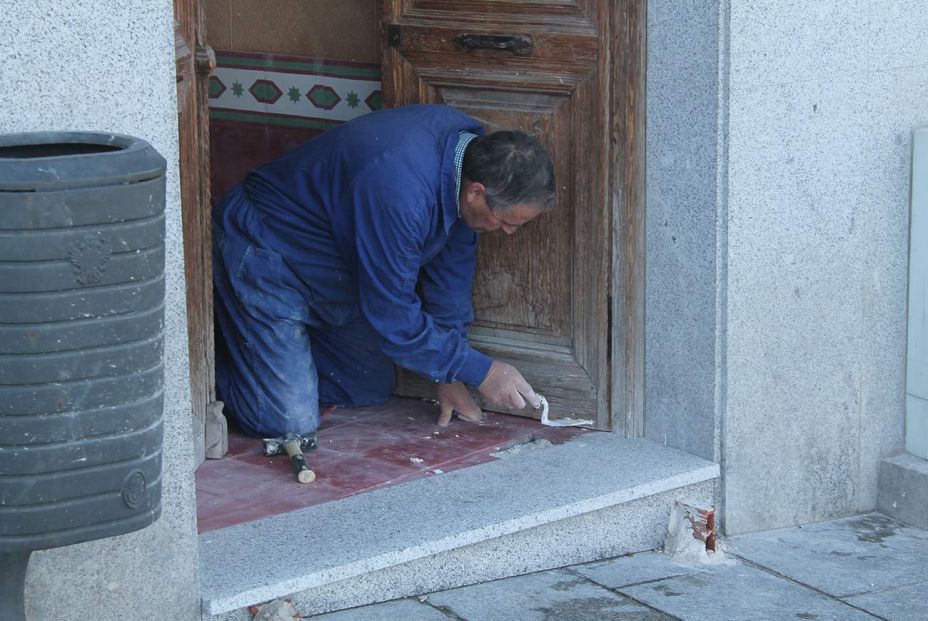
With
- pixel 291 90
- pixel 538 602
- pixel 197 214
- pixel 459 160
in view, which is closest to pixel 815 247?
pixel 459 160

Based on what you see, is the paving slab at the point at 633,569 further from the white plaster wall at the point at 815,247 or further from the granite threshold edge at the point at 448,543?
the white plaster wall at the point at 815,247

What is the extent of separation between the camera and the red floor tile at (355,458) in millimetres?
3771

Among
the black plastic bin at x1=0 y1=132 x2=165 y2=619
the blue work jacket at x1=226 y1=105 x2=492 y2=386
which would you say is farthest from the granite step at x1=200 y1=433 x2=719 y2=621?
the black plastic bin at x1=0 y1=132 x2=165 y2=619

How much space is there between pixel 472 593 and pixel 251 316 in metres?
1.39

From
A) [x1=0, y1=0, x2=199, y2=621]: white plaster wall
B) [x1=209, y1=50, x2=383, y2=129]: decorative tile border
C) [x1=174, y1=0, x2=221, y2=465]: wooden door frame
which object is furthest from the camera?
[x1=209, y1=50, x2=383, y2=129]: decorative tile border

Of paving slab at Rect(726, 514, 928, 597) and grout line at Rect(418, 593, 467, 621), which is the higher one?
grout line at Rect(418, 593, 467, 621)

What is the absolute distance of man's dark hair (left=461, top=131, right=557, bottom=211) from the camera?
155 inches

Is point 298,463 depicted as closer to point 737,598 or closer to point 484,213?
point 484,213

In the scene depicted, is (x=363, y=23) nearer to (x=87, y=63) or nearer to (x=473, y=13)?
(x=473, y=13)

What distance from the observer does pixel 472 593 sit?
358 centimetres

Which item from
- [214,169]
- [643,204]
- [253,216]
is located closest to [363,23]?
[214,169]

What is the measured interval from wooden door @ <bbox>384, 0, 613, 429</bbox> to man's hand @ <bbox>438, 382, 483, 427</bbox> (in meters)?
0.22

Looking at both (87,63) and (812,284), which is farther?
(812,284)

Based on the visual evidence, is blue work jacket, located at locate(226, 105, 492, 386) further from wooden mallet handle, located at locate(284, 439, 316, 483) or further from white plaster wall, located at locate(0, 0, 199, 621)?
white plaster wall, located at locate(0, 0, 199, 621)
